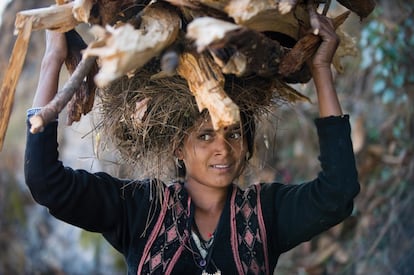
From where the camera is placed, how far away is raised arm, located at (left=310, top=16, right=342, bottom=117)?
176 centimetres

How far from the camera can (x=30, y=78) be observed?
5.80m

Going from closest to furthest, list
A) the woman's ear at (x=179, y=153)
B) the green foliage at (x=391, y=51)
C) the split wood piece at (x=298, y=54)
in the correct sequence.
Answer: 1. the split wood piece at (x=298, y=54)
2. the woman's ear at (x=179, y=153)
3. the green foliage at (x=391, y=51)

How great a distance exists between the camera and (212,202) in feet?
6.83

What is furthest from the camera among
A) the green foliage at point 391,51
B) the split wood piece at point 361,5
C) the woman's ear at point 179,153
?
the green foliage at point 391,51

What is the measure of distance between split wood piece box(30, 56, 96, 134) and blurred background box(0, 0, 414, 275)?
945mm

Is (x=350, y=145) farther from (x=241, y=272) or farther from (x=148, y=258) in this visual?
(x=148, y=258)

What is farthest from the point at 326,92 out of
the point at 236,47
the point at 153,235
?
the point at 153,235

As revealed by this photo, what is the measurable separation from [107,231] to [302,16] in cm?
86

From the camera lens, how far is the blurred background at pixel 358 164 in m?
3.59

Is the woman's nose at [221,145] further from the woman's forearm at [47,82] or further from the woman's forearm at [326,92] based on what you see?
the woman's forearm at [47,82]

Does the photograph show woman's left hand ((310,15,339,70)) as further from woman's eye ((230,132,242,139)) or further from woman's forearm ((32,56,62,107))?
woman's forearm ((32,56,62,107))

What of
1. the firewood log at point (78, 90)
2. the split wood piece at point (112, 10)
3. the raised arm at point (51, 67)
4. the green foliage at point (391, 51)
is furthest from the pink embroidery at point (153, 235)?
the green foliage at point (391, 51)

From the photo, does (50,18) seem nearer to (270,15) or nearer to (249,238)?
(270,15)

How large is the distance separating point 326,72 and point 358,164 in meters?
2.33
